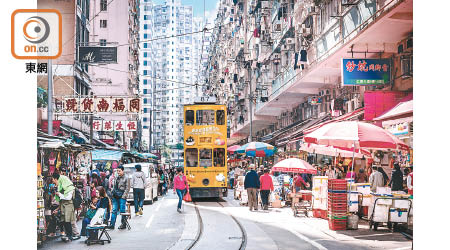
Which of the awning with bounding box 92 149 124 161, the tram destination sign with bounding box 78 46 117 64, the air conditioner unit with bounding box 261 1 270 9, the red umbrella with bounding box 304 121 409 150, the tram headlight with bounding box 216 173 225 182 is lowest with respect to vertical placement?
the tram headlight with bounding box 216 173 225 182

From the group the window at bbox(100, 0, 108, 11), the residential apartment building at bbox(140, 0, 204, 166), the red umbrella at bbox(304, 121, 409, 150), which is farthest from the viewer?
the residential apartment building at bbox(140, 0, 204, 166)

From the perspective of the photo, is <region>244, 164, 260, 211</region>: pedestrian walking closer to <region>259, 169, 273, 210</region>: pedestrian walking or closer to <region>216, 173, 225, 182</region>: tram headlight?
<region>259, 169, 273, 210</region>: pedestrian walking

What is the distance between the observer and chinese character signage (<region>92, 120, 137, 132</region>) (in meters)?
29.1

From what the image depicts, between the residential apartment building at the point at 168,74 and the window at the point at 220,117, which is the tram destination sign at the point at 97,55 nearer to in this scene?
the window at the point at 220,117

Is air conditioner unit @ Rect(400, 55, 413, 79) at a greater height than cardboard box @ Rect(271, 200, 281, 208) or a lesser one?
greater

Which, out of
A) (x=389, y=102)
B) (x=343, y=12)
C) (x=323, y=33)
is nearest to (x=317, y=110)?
(x=323, y=33)

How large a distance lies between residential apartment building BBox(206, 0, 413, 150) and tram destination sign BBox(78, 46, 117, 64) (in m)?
7.00

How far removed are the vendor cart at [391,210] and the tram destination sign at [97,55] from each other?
9513mm

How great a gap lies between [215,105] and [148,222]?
721 centimetres

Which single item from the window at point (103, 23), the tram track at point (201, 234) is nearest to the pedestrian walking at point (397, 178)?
the tram track at point (201, 234)

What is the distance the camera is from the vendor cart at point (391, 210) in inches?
423

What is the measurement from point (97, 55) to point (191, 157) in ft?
17.8

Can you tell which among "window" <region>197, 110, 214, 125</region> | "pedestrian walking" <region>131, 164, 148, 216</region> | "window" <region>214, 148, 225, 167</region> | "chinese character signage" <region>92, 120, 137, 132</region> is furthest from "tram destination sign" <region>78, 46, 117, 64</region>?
"chinese character signage" <region>92, 120, 137, 132</region>
